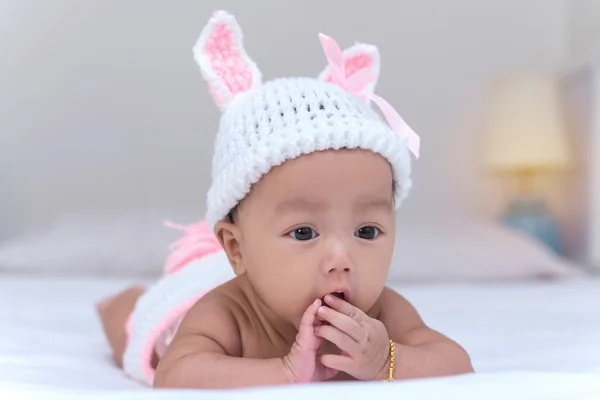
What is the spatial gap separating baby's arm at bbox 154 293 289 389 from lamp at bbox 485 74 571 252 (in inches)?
76.1

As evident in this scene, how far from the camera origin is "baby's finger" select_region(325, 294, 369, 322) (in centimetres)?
75

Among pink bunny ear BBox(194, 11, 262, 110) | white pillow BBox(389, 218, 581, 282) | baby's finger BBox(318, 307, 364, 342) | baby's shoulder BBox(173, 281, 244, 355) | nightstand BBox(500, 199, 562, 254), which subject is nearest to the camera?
baby's finger BBox(318, 307, 364, 342)

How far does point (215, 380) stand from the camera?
0.73 meters

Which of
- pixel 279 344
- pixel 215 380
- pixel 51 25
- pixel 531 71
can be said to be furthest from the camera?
pixel 531 71

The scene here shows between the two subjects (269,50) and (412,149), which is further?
(269,50)

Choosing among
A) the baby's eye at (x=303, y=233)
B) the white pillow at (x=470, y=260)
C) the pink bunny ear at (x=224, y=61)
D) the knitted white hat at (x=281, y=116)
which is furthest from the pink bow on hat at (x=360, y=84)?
the white pillow at (x=470, y=260)

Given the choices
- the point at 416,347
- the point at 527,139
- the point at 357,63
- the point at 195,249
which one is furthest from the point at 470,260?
the point at 416,347

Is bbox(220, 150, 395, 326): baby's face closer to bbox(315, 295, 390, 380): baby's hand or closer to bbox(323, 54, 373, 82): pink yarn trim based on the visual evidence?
bbox(315, 295, 390, 380): baby's hand

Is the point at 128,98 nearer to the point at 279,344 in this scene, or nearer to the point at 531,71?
the point at 531,71

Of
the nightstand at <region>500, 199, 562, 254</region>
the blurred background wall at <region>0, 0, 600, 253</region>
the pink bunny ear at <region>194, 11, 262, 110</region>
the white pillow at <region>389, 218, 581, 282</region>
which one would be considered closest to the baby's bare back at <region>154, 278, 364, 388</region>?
the pink bunny ear at <region>194, 11, 262, 110</region>

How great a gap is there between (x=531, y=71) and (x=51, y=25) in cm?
172

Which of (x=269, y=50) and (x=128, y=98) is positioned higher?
(x=269, y=50)

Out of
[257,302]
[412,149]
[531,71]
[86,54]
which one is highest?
[531,71]

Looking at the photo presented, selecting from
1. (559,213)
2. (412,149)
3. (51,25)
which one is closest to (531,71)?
(559,213)
